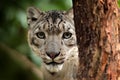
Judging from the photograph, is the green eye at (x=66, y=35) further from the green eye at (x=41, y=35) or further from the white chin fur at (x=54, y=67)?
the white chin fur at (x=54, y=67)

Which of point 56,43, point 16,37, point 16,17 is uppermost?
point 16,17

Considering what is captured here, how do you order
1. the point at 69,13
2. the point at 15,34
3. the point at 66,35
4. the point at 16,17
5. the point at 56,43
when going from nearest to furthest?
the point at 56,43
the point at 66,35
the point at 69,13
the point at 16,17
the point at 15,34

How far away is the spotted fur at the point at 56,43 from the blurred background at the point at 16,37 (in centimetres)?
91

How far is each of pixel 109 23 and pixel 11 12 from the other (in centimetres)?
327

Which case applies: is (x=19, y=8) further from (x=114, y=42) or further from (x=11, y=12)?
(x=114, y=42)

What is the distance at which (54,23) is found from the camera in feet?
22.3

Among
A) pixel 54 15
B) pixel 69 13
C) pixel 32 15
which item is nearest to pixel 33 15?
pixel 32 15

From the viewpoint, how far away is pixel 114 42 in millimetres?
5008

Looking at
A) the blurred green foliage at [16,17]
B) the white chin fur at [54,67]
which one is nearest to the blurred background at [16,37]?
the blurred green foliage at [16,17]

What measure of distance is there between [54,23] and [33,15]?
44 centimetres

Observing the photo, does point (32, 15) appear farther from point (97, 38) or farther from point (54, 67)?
point (97, 38)

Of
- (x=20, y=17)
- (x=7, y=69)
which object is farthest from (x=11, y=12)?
(x=7, y=69)

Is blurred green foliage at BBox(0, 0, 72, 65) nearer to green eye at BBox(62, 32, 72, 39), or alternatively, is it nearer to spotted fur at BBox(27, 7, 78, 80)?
spotted fur at BBox(27, 7, 78, 80)

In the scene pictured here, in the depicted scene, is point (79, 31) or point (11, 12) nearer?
point (79, 31)
